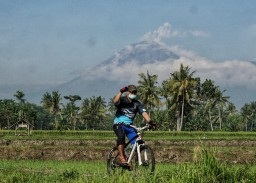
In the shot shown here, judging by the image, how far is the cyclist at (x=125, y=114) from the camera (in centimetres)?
1009

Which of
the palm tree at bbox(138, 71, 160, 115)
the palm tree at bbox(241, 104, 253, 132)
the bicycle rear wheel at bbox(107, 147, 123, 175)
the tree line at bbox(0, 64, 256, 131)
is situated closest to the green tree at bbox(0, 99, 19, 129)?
the tree line at bbox(0, 64, 256, 131)

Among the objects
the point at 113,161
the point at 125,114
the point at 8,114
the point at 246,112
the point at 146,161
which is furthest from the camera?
the point at 246,112

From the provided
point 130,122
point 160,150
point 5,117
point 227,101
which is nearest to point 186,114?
point 227,101

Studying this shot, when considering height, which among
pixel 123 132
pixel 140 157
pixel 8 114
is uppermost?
pixel 8 114

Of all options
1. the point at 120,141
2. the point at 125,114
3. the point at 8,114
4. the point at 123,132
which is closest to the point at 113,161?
the point at 120,141

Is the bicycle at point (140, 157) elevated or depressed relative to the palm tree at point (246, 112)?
depressed

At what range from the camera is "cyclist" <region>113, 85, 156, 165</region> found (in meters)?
10.1

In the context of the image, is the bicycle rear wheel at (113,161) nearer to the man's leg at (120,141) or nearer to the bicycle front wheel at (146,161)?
the man's leg at (120,141)

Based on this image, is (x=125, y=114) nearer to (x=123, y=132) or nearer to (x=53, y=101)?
(x=123, y=132)

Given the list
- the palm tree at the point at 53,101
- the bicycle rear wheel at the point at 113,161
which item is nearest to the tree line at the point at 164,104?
the palm tree at the point at 53,101

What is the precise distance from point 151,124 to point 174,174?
1782 millimetres

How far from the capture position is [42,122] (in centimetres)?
15062

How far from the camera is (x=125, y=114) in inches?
403

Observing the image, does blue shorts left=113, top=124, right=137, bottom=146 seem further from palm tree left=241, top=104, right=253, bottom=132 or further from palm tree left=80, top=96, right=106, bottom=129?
palm tree left=241, top=104, right=253, bottom=132
